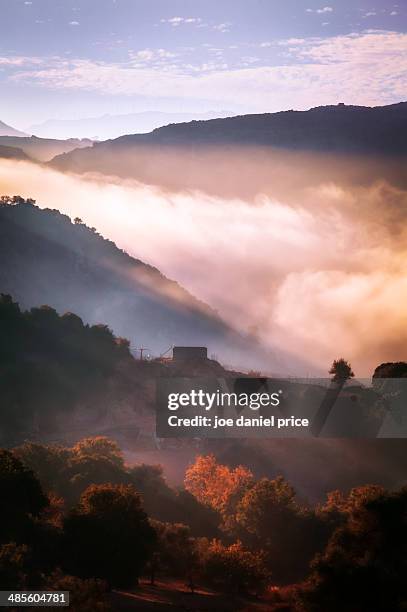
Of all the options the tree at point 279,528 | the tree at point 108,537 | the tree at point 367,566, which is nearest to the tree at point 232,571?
the tree at point 108,537

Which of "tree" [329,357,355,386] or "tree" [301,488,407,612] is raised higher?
"tree" [329,357,355,386]

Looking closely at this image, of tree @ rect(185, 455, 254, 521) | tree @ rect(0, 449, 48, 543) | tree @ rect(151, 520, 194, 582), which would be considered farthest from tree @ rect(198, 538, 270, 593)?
tree @ rect(185, 455, 254, 521)

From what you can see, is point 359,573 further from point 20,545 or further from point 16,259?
point 16,259

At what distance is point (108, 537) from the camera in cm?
4441

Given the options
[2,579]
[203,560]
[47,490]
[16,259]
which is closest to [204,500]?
[47,490]

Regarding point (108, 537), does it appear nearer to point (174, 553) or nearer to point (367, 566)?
point (174, 553)

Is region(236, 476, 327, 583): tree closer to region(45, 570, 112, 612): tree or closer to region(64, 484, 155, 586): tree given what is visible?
region(64, 484, 155, 586): tree

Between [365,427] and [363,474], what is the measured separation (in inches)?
417

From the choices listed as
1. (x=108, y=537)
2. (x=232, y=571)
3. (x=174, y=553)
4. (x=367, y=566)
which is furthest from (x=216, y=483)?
(x=367, y=566)

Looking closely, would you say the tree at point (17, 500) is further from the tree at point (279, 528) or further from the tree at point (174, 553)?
the tree at point (279, 528)

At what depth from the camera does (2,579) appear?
36438 mm

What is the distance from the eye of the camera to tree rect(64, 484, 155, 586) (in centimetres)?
4309

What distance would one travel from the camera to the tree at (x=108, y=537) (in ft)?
141

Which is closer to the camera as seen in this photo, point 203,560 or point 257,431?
point 203,560
